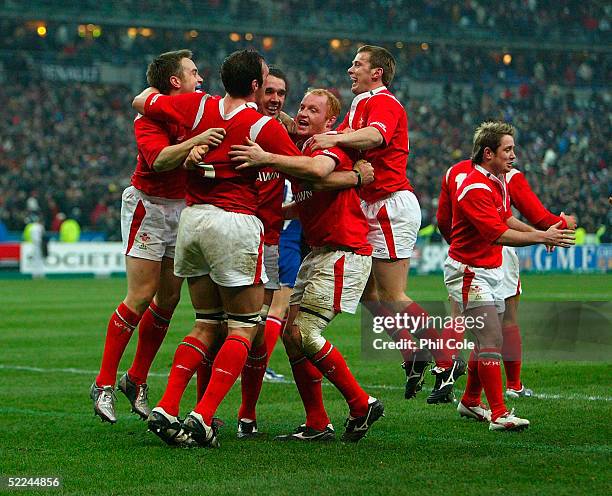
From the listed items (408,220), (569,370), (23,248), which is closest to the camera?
(408,220)

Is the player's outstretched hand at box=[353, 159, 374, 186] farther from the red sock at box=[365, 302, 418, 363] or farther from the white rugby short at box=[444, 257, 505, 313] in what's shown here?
the red sock at box=[365, 302, 418, 363]

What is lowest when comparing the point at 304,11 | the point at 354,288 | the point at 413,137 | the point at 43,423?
the point at 43,423

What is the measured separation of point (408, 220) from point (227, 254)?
2.22 metres

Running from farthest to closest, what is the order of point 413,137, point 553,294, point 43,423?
point 413,137 < point 553,294 < point 43,423

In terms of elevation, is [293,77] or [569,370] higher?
[293,77]

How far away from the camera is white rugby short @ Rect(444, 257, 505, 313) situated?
7320 millimetres

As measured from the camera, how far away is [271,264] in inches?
286

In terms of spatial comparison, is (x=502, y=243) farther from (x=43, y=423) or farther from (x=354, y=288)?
(x=43, y=423)

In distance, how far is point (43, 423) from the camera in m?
7.35

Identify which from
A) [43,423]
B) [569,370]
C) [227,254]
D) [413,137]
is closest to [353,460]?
[227,254]

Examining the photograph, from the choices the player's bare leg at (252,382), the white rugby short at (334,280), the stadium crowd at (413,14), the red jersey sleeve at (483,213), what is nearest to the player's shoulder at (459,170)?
the red jersey sleeve at (483,213)

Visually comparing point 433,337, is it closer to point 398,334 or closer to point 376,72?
point 398,334

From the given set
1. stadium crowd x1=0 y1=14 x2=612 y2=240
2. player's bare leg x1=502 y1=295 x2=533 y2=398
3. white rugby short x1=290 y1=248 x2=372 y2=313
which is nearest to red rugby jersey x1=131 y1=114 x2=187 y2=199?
white rugby short x1=290 y1=248 x2=372 y2=313

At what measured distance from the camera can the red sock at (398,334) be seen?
802 centimetres
